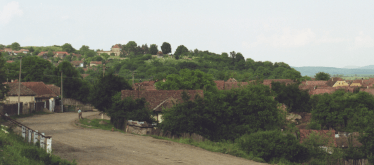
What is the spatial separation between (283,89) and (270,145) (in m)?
41.6

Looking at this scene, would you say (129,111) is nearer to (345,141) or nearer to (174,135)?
(174,135)

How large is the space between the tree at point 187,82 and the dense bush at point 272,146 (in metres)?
24.5

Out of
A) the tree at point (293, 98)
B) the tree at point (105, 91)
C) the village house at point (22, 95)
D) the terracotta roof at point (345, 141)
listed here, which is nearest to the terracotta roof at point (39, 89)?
the village house at point (22, 95)

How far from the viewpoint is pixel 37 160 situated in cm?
1232

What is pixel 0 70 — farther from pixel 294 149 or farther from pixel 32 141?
pixel 294 149

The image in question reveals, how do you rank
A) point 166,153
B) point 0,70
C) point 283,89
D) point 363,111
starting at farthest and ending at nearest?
point 283,89
point 363,111
point 0,70
point 166,153

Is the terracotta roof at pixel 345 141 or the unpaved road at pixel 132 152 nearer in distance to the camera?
the unpaved road at pixel 132 152

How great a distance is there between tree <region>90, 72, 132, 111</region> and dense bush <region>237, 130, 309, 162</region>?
19966 mm

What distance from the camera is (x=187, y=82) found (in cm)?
4544

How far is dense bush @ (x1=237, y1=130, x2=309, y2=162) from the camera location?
19562mm

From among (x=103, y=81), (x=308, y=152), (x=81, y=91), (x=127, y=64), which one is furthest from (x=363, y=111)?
(x=127, y=64)

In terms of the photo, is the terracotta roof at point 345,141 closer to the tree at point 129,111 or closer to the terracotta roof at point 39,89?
the tree at point 129,111

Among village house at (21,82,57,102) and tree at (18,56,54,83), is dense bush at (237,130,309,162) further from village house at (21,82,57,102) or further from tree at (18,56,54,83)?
tree at (18,56,54,83)

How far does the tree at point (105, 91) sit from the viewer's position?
120 feet
